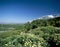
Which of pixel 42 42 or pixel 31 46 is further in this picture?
pixel 42 42

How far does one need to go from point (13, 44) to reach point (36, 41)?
1206mm

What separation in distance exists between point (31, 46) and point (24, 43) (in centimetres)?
33

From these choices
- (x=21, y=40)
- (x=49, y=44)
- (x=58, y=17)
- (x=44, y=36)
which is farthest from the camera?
(x=58, y=17)

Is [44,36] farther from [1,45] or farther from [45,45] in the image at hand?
[1,45]

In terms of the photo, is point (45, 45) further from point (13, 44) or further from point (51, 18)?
point (51, 18)

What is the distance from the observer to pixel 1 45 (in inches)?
317

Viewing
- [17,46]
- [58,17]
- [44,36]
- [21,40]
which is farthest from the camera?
[58,17]

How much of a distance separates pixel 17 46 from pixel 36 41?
124cm

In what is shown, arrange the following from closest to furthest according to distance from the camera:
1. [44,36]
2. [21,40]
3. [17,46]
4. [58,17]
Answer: [17,46] < [21,40] < [44,36] < [58,17]

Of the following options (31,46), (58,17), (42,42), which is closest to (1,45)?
(31,46)

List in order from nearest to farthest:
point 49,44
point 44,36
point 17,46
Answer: point 17,46, point 49,44, point 44,36

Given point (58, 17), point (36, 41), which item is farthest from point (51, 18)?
point (36, 41)

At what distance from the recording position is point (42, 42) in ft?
28.6

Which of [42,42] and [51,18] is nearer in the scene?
[42,42]
